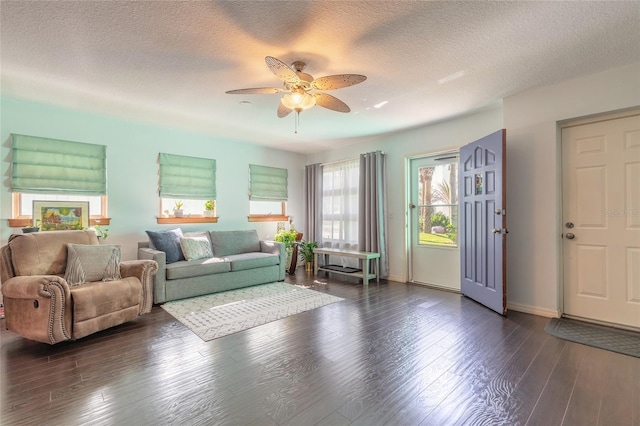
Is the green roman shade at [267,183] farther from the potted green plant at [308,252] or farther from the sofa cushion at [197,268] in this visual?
the sofa cushion at [197,268]

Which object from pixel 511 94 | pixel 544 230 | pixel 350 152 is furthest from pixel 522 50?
pixel 350 152

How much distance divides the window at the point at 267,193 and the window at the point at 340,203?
0.86 metres

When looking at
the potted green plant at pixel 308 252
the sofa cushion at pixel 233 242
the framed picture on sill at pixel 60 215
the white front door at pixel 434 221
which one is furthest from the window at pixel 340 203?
the framed picture on sill at pixel 60 215

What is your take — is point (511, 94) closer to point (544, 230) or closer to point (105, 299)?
point (544, 230)

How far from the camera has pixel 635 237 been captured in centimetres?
279

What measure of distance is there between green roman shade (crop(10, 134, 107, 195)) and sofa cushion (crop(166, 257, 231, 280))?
60.4 inches

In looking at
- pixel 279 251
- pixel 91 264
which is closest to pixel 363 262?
pixel 279 251

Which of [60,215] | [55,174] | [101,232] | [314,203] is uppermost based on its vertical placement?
[55,174]

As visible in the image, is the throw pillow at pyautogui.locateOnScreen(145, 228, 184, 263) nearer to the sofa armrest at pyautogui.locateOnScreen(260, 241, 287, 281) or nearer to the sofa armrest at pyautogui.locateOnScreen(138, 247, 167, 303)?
the sofa armrest at pyautogui.locateOnScreen(138, 247, 167, 303)

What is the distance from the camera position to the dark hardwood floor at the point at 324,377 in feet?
5.39

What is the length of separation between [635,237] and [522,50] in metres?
2.09

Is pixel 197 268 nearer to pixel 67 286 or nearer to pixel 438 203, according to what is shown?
pixel 67 286

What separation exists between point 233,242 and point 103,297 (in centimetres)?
235

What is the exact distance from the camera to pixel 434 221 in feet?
15.0
